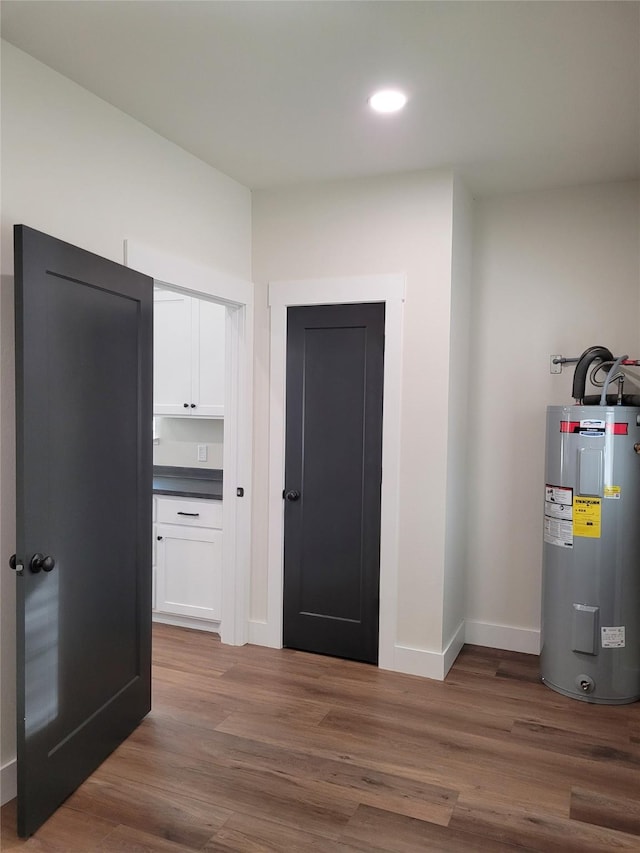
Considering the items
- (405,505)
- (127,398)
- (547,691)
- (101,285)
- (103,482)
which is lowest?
(547,691)

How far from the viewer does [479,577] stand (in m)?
4.01

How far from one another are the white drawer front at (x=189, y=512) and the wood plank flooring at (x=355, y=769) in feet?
2.80

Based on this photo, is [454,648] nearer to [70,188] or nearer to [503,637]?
[503,637]

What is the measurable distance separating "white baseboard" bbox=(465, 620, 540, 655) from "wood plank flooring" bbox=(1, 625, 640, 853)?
25 centimetres

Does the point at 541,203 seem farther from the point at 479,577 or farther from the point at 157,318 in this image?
the point at 157,318

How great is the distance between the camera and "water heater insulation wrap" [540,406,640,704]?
3.24 meters

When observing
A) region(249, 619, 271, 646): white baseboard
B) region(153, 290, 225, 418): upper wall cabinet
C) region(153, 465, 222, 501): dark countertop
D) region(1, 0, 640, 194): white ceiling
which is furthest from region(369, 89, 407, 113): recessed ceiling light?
region(249, 619, 271, 646): white baseboard

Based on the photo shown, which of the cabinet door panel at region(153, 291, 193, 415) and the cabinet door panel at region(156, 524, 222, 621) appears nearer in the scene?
the cabinet door panel at region(156, 524, 222, 621)

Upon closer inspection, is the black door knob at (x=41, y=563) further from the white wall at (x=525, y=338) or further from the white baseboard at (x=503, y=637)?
the white baseboard at (x=503, y=637)

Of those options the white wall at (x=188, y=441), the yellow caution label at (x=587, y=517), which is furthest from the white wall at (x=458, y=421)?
the white wall at (x=188, y=441)

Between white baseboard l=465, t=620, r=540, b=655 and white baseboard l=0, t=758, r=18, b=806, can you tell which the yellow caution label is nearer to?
white baseboard l=465, t=620, r=540, b=655

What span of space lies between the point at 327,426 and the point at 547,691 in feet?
5.99

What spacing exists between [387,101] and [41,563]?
221cm

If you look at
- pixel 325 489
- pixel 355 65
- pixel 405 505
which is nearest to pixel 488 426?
pixel 405 505
